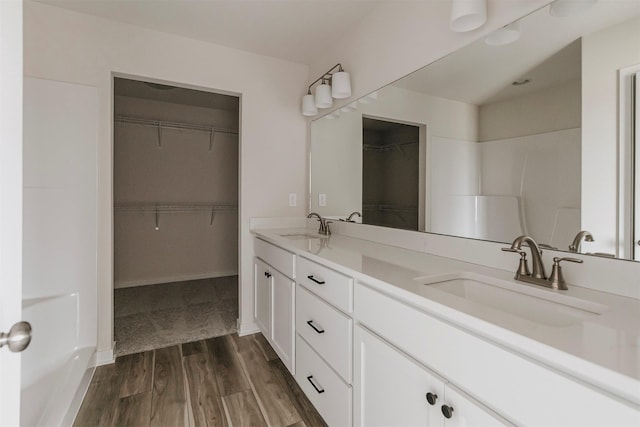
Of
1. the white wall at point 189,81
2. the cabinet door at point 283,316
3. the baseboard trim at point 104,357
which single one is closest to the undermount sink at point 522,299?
the cabinet door at point 283,316

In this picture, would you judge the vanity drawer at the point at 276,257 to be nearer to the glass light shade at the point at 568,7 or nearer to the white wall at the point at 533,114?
the white wall at the point at 533,114

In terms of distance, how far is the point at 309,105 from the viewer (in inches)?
99.6

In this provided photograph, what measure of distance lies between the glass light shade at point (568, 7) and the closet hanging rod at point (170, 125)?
13.1 ft

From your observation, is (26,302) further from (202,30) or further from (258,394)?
(202,30)

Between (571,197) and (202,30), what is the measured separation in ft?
7.97

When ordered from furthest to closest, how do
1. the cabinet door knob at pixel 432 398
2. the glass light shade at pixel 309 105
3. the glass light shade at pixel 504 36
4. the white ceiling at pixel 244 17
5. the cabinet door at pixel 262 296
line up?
1. the glass light shade at pixel 309 105
2. the cabinet door at pixel 262 296
3. the white ceiling at pixel 244 17
4. the glass light shade at pixel 504 36
5. the cabinet door knob at pixel 432 398

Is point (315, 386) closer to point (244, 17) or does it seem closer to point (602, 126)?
point (602, 126)

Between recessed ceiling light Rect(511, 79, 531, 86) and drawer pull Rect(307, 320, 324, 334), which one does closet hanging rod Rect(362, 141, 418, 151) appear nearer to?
recessed ceiling light Rect(511, 79, 531, 86)

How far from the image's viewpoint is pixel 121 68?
2.13 m

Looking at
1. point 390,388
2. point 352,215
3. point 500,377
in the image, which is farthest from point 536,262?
point 352,215

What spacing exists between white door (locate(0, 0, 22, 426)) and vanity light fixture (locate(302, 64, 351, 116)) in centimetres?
171

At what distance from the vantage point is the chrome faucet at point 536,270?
0.98 meters

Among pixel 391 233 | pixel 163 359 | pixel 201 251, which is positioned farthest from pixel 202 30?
pixel 201 251

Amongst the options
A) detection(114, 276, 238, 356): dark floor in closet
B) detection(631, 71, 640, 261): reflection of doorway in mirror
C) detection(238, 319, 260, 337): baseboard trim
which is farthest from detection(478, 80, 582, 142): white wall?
detection(114, 276, 238, 356): dark floor in closet
